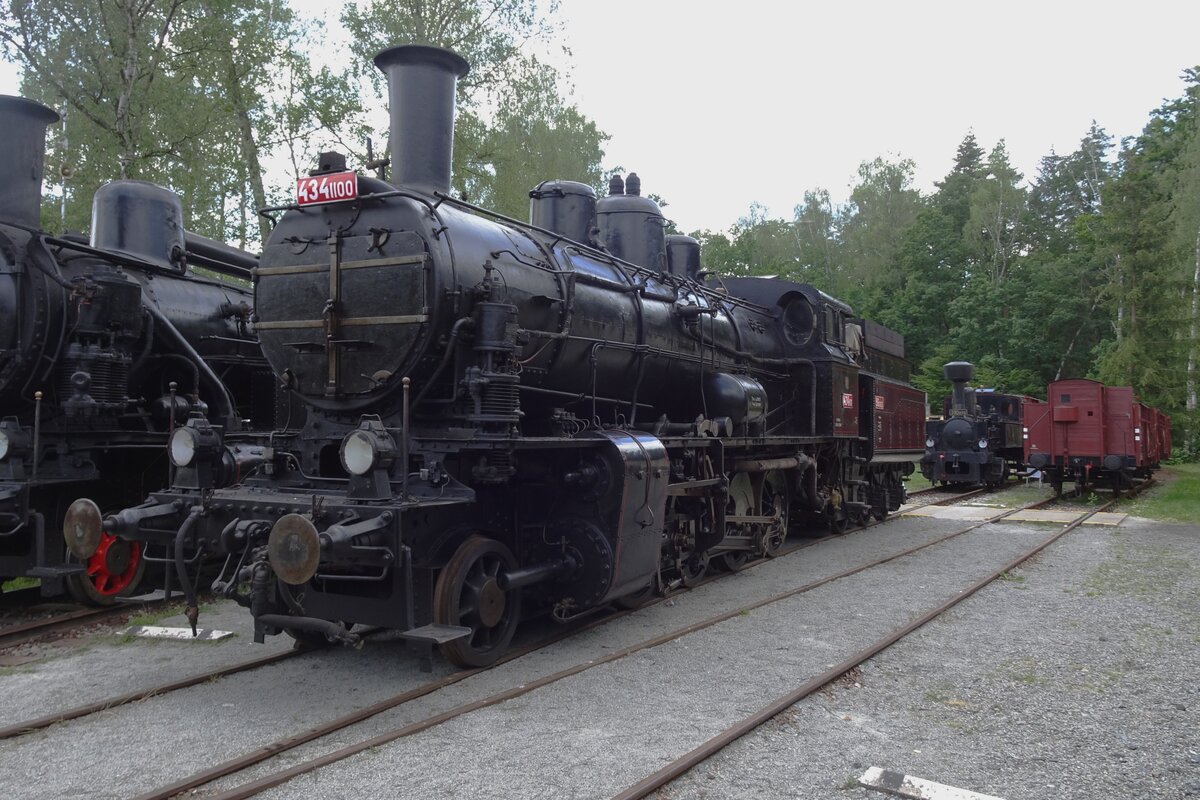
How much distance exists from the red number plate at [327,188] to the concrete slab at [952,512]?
1325cm

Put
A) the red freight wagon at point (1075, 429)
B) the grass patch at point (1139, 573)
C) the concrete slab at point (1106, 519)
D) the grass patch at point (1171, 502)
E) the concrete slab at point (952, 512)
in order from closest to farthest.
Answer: the grass patch at point (1139, 573) → the concrete slab at point (1106, 519) → the concrete slab at point (952, 512) → the grass patch at point (1171, 502) → the red freight wagon at point (1075, 429)

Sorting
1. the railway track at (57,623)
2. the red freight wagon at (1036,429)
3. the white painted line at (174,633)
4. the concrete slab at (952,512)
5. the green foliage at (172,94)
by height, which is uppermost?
the green foliage at (172,94)

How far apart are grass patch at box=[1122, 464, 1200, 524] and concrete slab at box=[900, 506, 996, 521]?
2.87 m

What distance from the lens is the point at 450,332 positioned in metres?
5.63

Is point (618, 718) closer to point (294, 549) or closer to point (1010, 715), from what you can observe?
point (294, 549)

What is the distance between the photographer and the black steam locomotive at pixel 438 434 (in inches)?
205

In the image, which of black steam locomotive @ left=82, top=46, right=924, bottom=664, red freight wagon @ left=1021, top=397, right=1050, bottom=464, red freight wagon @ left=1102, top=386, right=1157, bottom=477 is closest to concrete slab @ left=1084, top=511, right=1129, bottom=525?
red freight wagon @ left=1102, top=386, right=1157, bottom=477

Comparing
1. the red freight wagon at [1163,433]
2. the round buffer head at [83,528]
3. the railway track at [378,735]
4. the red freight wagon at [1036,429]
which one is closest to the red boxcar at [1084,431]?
the red freight wagon at [1036,429]

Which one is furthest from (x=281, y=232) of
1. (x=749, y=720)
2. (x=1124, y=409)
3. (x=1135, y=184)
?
(x=1135, y=184)

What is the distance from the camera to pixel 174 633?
680cm

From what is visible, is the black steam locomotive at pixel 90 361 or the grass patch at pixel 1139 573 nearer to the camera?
the black steam locomotive at pixel 90 361

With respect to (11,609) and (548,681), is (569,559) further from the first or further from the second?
(11,609)

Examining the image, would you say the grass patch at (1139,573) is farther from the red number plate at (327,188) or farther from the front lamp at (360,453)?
the red number plate at (327,188)

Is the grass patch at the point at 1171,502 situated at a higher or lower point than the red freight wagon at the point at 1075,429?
lower
